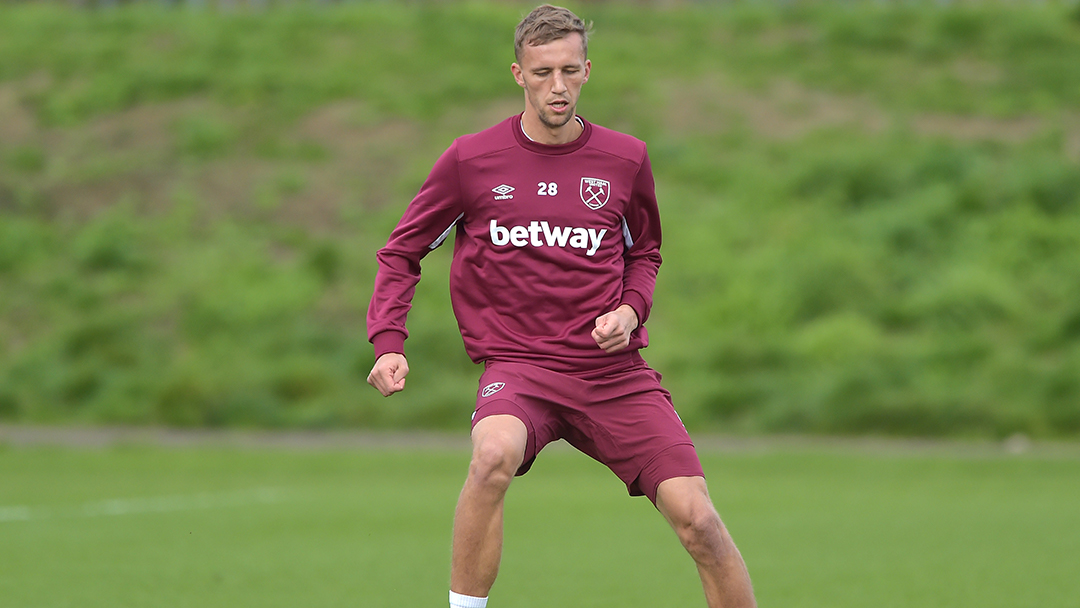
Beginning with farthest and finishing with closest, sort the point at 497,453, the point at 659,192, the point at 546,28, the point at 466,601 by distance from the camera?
the point at 659,192 < the point at 546,28 < the point at 466,601 < the point at 497,453

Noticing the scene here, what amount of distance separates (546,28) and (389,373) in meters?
1.20

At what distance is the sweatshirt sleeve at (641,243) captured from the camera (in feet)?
15.4

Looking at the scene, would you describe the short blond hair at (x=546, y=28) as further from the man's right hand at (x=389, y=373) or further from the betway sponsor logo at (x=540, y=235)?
the man's right hand at (x=389, y=373)

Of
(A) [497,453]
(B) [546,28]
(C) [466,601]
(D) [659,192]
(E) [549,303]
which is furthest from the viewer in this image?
(D) [659,192]

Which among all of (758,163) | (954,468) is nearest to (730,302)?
(758,163)

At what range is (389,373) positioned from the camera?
14.3ft

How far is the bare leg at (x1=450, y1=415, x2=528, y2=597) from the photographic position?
4.21 meters

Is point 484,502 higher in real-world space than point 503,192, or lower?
lower

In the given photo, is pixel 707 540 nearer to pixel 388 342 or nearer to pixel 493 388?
pixel 493 388

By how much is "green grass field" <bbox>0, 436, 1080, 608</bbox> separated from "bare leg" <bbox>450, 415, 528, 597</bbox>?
2148 millimetres

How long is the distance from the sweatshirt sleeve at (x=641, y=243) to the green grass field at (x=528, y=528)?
7.17 feet

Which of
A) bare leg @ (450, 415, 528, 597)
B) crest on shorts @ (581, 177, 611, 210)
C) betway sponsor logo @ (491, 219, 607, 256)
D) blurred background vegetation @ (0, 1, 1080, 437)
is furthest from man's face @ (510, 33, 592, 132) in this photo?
blurred background vegetation @ (0, 1, 1080, 437)

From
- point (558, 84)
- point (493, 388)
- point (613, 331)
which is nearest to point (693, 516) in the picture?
point (613, 331)

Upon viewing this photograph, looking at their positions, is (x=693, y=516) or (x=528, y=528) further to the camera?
(x=528, y=528)
